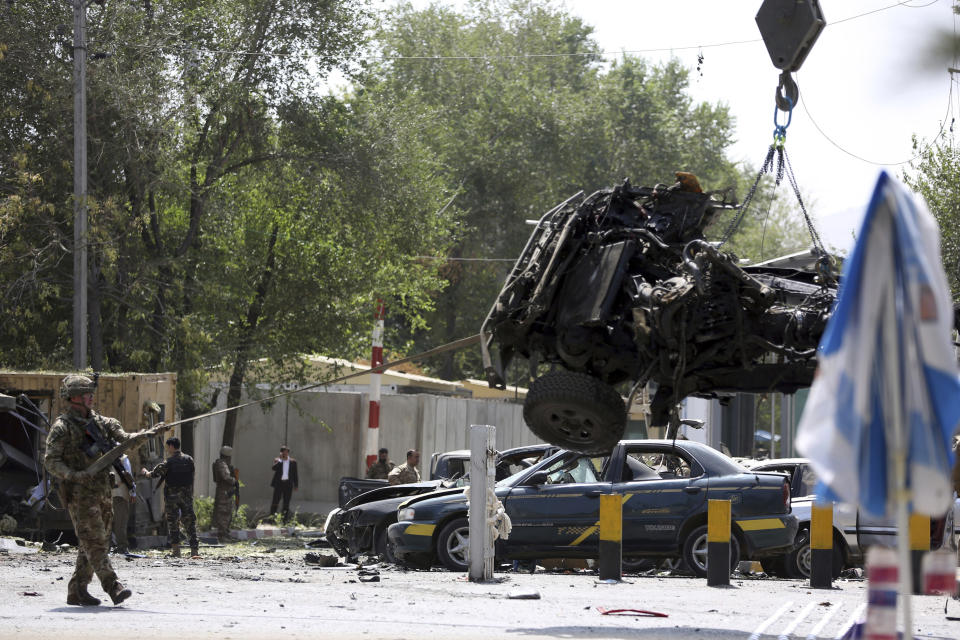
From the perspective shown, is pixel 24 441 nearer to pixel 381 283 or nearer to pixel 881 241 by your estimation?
pixel 381 283

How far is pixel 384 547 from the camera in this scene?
18.0 metres

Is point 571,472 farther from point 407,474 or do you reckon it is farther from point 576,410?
point 576,410

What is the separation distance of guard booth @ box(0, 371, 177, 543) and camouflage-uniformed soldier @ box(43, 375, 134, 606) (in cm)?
871

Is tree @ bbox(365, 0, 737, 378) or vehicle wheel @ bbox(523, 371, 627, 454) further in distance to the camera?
tree @ bbox(365, 0, 737, 378)

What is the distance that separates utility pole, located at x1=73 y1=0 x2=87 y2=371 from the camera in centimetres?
2203

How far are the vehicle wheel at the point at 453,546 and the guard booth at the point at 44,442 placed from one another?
17.6ft

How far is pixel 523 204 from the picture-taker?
50000mm

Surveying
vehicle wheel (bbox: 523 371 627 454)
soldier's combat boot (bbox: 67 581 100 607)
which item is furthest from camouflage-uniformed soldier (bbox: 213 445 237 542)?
vehicle wheel (bbox: 523 371 627 454)

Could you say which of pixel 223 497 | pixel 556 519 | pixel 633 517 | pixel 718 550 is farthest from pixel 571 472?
pixel 223 497

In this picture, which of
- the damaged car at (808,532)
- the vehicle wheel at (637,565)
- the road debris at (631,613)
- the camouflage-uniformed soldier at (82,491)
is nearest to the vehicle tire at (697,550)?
the vehicle wheel at (637,565)

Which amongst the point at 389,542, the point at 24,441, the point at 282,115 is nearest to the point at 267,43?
the point at 282,115

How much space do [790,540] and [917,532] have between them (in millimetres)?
3366

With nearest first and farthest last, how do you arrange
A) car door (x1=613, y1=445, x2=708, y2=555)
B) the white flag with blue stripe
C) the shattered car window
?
1. the white flag with blue stripe
2. car door (x1=613, y1=445, x2=708, y2=555)
3. the shattered car window

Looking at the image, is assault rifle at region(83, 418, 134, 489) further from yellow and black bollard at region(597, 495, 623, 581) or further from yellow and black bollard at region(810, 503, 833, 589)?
yellow and black bollard at region(810, 503, 833, 589)
